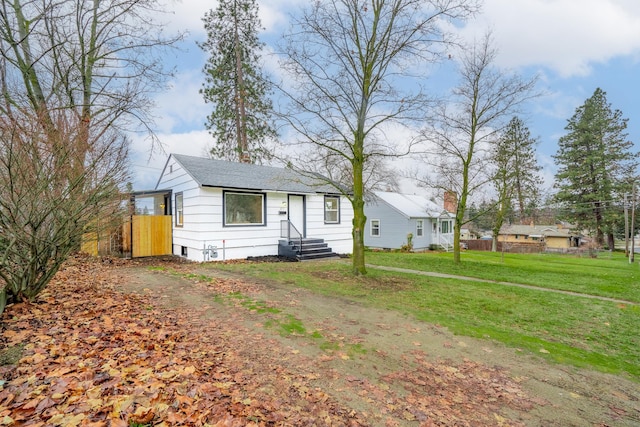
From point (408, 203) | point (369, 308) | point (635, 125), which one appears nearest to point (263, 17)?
point (408, 203)

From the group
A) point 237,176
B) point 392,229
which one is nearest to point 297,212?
point 237,176

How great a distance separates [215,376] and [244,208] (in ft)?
32.6

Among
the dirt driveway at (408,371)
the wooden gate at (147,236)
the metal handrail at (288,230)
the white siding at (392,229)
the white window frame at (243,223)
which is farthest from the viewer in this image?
the white siding at (392,229)

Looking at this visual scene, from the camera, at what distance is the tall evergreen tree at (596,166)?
29.7 m

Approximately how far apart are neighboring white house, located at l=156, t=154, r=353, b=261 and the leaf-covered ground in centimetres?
662

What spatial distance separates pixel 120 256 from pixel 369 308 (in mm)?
10807

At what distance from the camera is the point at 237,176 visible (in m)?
12.8

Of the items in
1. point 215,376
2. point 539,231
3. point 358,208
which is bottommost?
point 215,376

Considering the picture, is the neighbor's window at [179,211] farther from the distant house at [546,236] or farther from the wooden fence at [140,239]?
the distant house at [546,236]

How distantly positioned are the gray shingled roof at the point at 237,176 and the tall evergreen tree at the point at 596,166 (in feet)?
99.1

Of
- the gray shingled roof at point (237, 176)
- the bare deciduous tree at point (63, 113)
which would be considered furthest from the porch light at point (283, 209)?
the bare deciduous tree at point (63, 113)

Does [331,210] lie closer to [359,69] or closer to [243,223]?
[243,223]

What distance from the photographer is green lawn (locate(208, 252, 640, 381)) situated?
4527mm

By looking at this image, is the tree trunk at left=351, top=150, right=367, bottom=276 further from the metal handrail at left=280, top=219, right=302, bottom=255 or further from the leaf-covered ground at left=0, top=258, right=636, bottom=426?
the metal handrail at left=280, top=219, right=302, bottom=255
